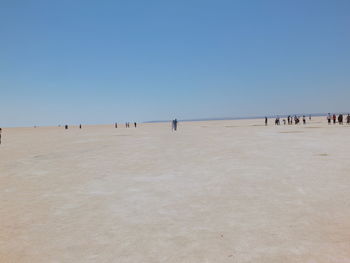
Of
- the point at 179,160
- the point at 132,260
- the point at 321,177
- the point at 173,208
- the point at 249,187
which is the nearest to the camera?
the point at 132,260

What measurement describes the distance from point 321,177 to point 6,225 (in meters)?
8.44

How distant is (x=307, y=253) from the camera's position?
4.03 m

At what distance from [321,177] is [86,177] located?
7.72m

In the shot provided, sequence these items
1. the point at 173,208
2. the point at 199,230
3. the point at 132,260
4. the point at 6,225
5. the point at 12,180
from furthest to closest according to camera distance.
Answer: the point at 12,180 < the point at 173,208 < the point at 6,225 < the point at 199,230 < the point at 132,260

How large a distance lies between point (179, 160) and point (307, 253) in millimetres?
9535

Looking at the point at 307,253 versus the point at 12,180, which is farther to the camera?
the point at 12,180

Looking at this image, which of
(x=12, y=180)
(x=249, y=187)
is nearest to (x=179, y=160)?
(x=249, y=187)

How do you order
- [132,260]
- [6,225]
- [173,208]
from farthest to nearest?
[173,208]
[6,225]
[132,260]

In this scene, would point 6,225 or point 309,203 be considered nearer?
point 6,225

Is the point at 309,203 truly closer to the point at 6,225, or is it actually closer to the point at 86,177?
the point at 6,225

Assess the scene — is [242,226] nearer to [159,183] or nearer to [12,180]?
[159,183]

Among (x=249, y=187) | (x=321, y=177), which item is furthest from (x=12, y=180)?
(x=321, y=177)

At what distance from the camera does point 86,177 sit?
10039mm

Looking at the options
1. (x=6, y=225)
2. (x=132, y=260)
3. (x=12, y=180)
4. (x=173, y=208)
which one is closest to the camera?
(x=132, y=260)
